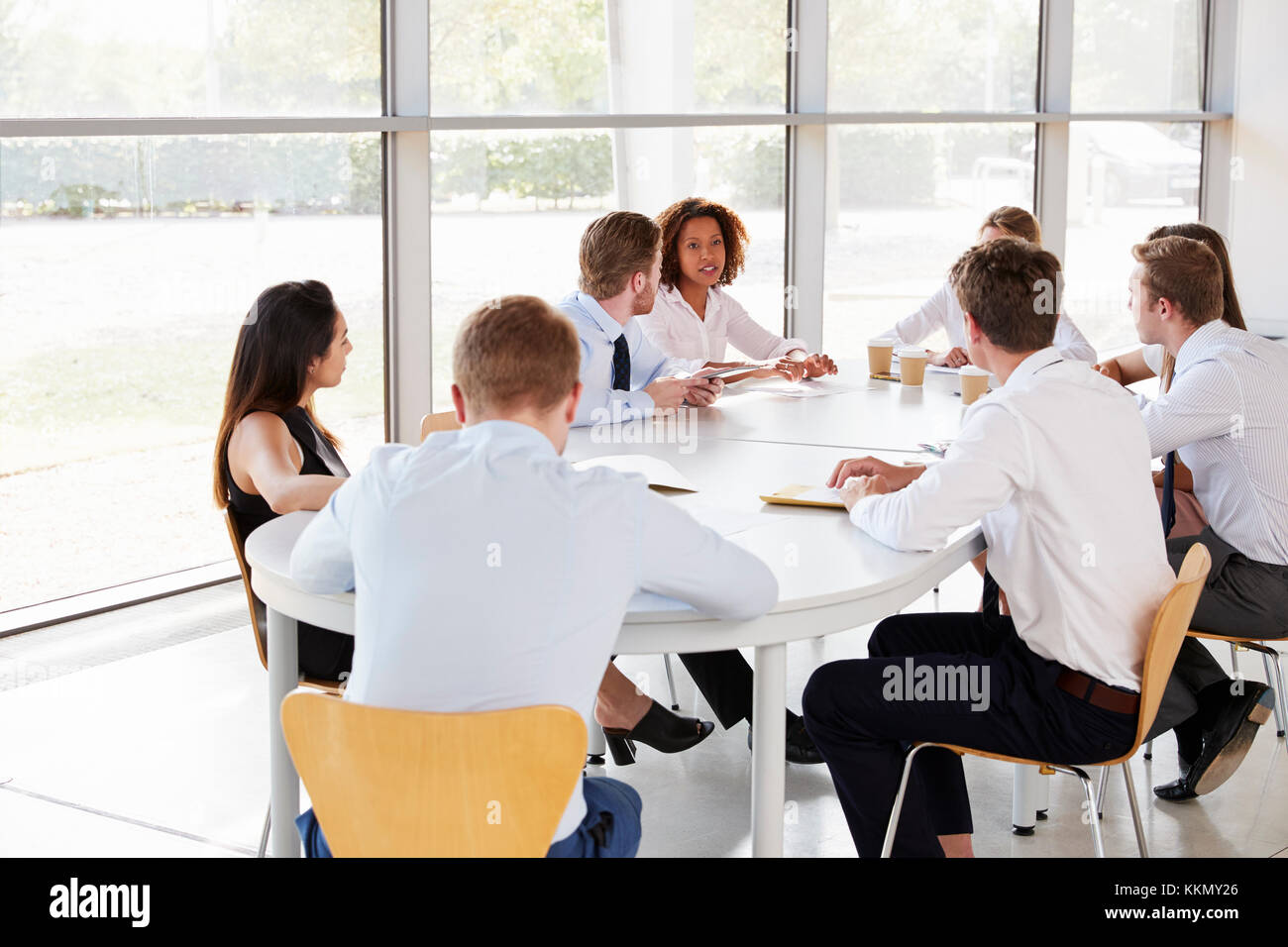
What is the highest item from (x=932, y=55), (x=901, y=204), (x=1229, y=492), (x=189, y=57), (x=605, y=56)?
(x=932, y=55)

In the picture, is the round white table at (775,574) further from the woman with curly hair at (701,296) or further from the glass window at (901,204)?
the glass window at (901,204)

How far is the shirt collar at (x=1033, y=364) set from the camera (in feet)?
7.40

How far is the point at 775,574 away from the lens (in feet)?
6.74

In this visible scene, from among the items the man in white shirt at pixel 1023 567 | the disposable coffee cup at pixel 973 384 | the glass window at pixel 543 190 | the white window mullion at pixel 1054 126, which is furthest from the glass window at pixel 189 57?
the white window mullion at pixel 1054 126

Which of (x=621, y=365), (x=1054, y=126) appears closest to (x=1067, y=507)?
(x=621, y=365)

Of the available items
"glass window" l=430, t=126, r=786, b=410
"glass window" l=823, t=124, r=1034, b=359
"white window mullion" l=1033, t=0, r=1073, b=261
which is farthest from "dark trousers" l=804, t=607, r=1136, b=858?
"white window mullion" l=1033, t=0, r=1073, b=261

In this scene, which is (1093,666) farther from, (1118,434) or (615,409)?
(615,409)

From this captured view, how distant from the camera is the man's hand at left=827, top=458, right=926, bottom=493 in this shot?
2482 millimetres

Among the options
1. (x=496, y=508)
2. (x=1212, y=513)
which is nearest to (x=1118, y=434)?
(x=1212, y=513)

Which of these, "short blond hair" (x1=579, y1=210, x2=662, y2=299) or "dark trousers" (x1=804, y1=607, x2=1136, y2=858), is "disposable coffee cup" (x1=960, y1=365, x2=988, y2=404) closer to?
"short blond hair" (x1=579, y1=210, x2=662, y2=299)

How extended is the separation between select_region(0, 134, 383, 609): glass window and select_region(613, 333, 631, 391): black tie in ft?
4.41

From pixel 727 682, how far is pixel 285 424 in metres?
1.19

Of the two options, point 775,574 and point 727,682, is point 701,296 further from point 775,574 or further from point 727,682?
point 775,574
